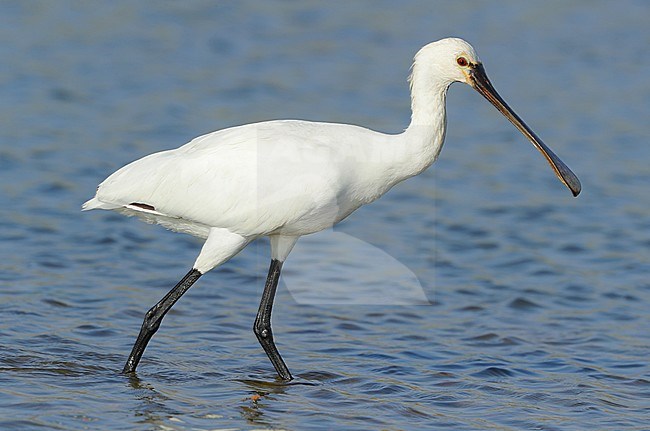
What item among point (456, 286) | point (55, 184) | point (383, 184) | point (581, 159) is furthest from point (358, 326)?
point (581, 159)

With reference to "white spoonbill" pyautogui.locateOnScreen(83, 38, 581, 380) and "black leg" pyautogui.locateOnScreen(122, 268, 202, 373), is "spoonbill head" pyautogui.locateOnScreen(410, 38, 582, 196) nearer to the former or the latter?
"white spoonbill" pyautogui.locateOnScreen(83, 38, 581, 380)

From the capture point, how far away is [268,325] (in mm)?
10391

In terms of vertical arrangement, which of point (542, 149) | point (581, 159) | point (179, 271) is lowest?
point (179, 271)

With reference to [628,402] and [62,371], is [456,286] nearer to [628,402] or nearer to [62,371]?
[628,402]

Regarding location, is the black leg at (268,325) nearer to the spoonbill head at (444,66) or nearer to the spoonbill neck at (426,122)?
the spoonbill neck at (426,122)

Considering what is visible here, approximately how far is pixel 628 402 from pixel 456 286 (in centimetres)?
349

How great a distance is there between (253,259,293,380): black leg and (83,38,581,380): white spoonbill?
40 centimetres

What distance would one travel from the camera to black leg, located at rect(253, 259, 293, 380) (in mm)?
10242

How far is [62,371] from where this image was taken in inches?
390

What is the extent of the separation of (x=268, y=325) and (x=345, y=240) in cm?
417

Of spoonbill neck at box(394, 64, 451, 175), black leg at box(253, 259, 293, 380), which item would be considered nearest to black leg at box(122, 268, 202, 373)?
black leg at box(253, 259, 293, 380)

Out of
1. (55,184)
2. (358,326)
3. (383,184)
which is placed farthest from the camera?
(55,184)

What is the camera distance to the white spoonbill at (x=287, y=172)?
30.9 feet

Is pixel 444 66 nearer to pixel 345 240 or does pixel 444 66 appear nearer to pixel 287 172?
pixel 287 172
